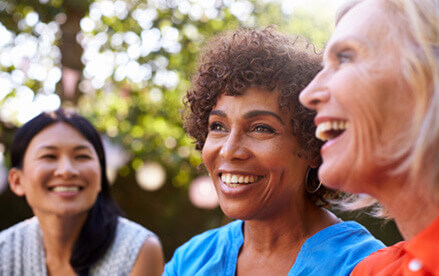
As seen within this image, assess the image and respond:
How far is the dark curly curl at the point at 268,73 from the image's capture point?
1827 millimetres

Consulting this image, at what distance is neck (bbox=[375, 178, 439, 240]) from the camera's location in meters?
1.18

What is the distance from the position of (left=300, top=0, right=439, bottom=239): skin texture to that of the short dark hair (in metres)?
2.20

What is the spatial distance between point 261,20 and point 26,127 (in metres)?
4.05

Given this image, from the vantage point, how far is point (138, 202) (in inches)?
270

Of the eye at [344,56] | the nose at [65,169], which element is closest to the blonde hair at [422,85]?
the eye at [344,56]

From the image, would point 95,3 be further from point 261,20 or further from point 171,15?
point 261,20

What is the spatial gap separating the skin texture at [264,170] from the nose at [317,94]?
45 centimetres

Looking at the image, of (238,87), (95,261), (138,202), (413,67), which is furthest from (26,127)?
(138,202)

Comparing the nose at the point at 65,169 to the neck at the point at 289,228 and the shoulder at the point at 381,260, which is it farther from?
the shoulder at the point at 381,260

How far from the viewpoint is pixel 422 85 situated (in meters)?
1.11

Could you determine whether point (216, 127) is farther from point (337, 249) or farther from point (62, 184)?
point (62, 184)

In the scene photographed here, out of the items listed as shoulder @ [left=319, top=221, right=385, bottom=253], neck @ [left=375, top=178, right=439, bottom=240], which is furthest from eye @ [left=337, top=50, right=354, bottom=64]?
shoulder @ [left=319, top=221, right=385, bottom=253]

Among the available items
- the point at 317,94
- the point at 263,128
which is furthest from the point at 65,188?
the point at 317,94

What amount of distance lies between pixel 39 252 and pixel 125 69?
11.1 feet
